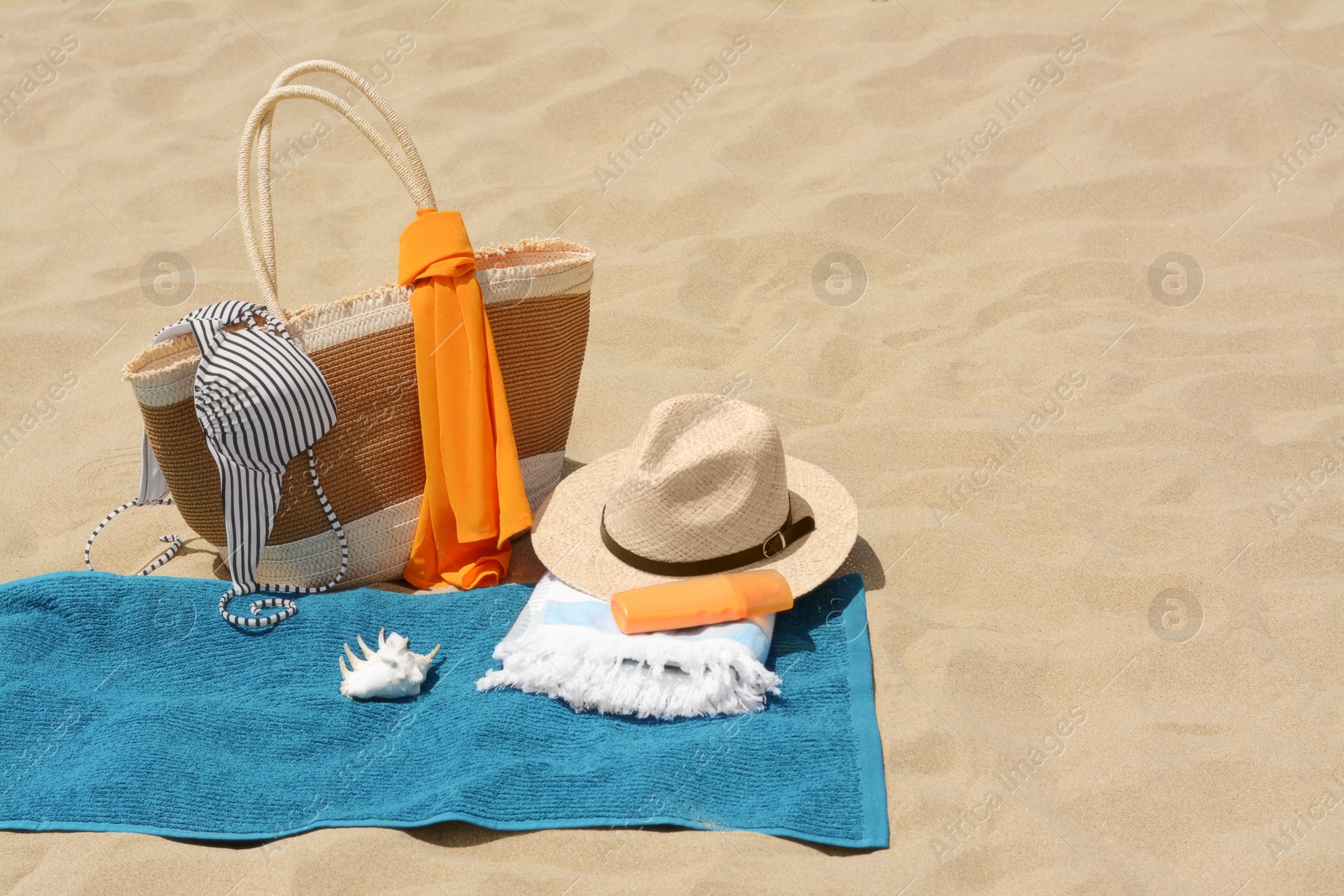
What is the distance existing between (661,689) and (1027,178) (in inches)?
120

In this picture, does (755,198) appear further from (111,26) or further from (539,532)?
(111,26)

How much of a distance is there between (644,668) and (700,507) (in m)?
0.41

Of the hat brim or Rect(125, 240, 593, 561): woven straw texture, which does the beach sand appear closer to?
the hat brim

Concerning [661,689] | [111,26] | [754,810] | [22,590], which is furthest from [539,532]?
[111,26]

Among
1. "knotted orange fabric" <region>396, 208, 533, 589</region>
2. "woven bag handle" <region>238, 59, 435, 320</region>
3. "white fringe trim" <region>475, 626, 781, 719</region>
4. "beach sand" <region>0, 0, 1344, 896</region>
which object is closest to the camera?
"beach sand" <region>0, 0, 1344, 896</region>

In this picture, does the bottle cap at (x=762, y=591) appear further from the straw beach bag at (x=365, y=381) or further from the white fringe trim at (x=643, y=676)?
the straw beach bag at (x=365, y=381)

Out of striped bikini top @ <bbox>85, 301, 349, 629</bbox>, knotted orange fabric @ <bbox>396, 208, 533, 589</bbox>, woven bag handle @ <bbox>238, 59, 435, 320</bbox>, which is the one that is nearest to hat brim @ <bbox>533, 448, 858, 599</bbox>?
knotted orange fabric @ <bbox>396, 208, 533, 589</bbox>

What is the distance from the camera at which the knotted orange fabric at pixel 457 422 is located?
2947 mm

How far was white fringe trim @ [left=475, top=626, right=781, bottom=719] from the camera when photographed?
2578 millimetres

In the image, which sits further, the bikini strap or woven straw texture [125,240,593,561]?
the bikini strap

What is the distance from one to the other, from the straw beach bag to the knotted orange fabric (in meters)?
0.06

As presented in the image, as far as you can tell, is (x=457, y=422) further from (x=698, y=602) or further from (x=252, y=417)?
(x=698, y=602)

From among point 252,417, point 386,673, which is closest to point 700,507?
point 386,673

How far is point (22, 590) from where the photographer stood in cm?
281
